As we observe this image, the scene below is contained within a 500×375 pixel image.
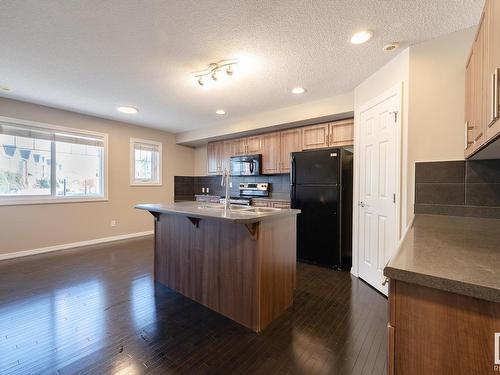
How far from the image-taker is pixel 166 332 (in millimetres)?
1850

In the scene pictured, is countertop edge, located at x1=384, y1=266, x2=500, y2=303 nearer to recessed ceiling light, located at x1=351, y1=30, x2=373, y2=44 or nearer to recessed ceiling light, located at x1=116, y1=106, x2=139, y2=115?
recessed ceiling light, located at x1=351, y1=30, x2=373, y2=44

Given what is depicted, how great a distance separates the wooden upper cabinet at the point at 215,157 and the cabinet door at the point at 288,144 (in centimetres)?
162

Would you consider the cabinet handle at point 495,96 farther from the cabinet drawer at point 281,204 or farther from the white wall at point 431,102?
the cabinet drawer at point 281,204

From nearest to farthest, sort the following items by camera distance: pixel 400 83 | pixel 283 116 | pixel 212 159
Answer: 1. pixel 400 83
2. pixel 283 116
3. pixel 212 159

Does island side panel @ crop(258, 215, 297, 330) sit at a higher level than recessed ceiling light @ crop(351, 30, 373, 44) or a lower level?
lower

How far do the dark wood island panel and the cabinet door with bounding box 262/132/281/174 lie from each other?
2132 mm

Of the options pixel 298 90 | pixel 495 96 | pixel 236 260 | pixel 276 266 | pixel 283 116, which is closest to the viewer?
pixel 495 96

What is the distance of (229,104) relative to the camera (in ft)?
12.3

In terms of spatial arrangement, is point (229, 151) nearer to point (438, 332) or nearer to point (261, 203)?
→ point (261, 203)

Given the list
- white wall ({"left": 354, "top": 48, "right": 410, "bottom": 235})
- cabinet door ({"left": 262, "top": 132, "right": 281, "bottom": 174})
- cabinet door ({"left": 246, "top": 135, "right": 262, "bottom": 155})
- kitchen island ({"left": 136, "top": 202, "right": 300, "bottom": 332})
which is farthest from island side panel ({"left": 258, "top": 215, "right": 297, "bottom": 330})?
cabinet door ({"left": 246, "top": 135, "right": 262, "bottom": 155})

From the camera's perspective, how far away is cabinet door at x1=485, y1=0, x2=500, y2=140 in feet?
3.40

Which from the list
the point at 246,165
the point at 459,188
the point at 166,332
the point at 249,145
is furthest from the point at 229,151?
the point at 459,188

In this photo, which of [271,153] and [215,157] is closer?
[271,153]

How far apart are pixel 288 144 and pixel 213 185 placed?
2.63 m
